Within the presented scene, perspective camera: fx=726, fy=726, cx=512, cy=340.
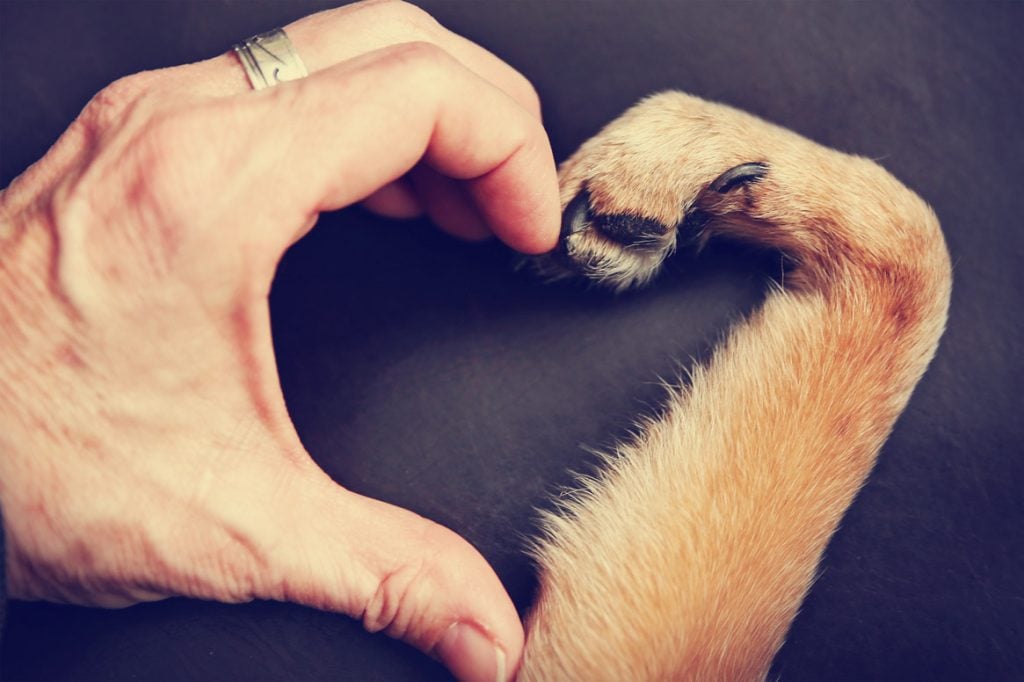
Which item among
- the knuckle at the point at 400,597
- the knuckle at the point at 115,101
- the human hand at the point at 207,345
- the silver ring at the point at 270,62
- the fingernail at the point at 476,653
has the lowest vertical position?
the fingernail at the point at 476,653

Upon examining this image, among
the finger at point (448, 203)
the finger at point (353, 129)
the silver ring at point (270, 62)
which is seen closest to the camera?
the finger at point (353, 129)

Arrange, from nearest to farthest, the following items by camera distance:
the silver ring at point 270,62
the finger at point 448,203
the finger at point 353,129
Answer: the finger at point 353,129 → the silver ring at point 270,62 → the finger at point 448,203

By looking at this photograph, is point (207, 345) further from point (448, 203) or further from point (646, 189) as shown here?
point (646, 189)

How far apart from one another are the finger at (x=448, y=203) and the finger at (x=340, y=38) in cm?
13

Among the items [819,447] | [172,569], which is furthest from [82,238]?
[819,447]

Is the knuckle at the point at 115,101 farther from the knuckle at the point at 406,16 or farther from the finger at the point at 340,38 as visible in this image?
the knuckle at the point at 406,16

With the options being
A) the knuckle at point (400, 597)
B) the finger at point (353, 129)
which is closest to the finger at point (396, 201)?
the finger at point (353, 129)

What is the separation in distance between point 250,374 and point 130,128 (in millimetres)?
247

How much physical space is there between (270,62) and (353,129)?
172mm

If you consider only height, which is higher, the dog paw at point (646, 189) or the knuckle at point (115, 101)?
the knuckle at point (115, 101)

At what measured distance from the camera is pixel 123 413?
659 mm

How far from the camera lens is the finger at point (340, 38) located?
718mm

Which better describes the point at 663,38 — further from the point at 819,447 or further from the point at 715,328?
the point at 819,447

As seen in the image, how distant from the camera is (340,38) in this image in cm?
76
